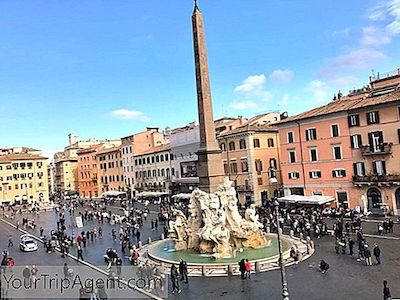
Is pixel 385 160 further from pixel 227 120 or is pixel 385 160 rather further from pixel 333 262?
pixel 227 120

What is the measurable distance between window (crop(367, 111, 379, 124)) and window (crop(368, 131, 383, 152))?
31.5 inches

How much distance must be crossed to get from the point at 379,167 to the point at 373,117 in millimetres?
3632

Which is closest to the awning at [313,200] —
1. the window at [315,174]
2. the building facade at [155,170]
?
the window at [315,174]

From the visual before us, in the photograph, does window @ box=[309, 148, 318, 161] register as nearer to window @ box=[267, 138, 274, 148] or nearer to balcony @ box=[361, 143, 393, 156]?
balcony @ box=[361, 143, 393, 156]

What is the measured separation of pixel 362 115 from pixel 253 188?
13552 millimetres

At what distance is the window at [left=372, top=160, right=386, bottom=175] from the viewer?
1235 inches

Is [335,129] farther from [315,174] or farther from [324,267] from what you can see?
[324,267]

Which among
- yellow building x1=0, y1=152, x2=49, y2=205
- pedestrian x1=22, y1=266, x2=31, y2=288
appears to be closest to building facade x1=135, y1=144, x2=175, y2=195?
yellow building x1=0, y1=152, x2=49, y2=205

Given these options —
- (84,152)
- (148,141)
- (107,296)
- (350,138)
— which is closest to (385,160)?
(350,138)

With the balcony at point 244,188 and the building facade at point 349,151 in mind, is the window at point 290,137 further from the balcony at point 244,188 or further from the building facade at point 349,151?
the balcony at point 244,188

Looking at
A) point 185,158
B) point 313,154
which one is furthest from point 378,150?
point 185,158

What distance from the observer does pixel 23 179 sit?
240 feet

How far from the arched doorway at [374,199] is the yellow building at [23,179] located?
55.6 meters

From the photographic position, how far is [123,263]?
21.1 meters
